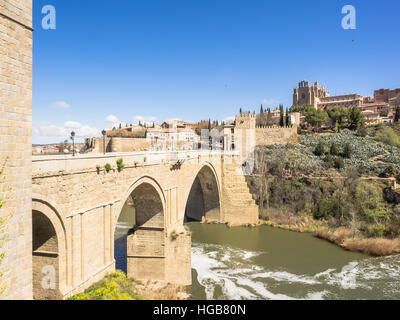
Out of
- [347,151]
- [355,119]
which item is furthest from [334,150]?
[355,119]

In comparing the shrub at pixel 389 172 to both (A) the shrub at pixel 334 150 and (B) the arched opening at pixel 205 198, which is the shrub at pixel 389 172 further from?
(B) the arched opening at pixel 205 198

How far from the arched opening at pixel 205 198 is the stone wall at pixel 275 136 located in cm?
1509

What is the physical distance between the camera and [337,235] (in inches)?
765

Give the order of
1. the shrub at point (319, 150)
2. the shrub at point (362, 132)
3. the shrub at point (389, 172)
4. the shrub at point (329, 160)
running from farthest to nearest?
the shrub at point (362, 132)
the shrub at point (319, 150)
the shrub at point (329, 160)
the shrub at point (389, 172)

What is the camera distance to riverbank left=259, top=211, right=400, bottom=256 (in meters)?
17.5

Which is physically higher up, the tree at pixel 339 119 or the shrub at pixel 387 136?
the tree at pixel 339 119

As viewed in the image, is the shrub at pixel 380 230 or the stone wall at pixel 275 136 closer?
the shrub at pixel 380 230

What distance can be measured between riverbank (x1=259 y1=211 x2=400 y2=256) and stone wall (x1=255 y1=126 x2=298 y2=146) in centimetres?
1475

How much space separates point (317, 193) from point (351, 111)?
66.4 feet

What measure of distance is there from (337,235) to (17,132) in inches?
785

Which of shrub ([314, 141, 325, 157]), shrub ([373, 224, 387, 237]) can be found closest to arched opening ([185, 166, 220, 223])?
shrub ([373, 224, 387, 237])

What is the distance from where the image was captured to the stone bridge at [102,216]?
272 inches

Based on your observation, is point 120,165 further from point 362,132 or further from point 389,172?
point 362,132

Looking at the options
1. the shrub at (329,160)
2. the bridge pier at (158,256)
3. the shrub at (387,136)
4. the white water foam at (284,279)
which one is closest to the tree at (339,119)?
the shrub at (387,136)
